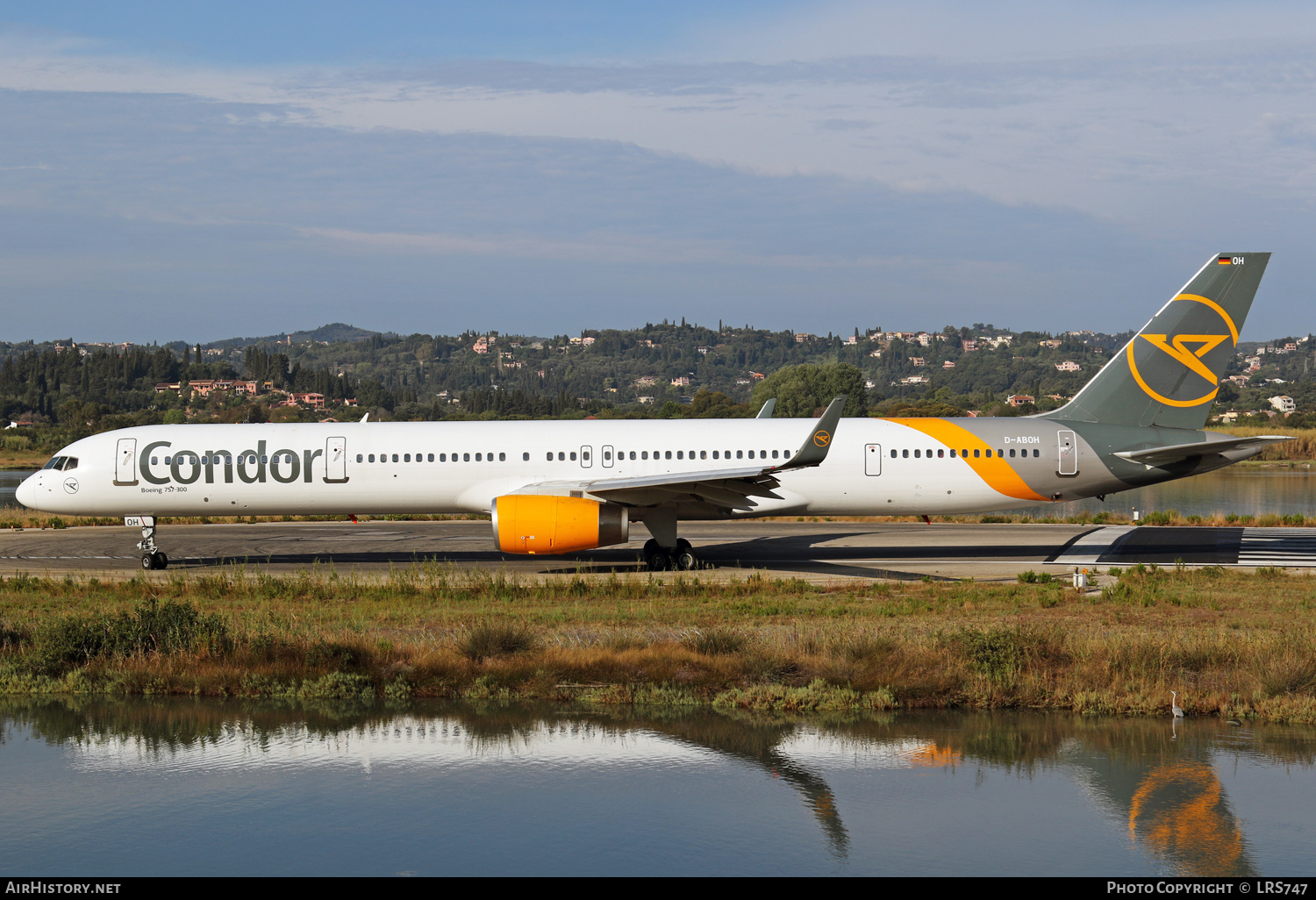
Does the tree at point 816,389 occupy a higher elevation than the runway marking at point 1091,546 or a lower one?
higher

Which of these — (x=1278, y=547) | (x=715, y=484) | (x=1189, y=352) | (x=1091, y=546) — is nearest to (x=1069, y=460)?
(x=1189, y=352)

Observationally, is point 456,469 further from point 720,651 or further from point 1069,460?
point 1069,460

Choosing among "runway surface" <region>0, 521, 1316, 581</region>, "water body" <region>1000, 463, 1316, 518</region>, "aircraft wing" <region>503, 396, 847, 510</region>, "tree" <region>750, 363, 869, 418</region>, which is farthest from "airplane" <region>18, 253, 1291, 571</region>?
"tree" <region>750, 363, 869, 418</region>

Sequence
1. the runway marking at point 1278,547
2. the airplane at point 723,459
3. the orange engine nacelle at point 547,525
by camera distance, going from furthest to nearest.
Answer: the airplane at point 723,459
the runway marking at point 1278,547
the orange engine nacelle at point 547,525

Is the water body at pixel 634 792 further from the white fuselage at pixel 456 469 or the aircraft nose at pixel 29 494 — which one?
the aircraft nose at pixel 29 494

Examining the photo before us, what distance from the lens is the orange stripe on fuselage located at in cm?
2555

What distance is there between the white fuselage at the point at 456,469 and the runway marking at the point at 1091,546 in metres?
1.81

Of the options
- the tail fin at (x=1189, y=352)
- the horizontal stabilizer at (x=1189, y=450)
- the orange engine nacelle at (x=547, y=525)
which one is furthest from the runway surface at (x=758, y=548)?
the tail fin at (x=1189, y=352)

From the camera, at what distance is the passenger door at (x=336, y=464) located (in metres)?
25.6

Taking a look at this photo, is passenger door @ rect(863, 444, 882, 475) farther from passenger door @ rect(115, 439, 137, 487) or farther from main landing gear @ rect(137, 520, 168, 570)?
passenger door @ rect(115, 439, 137, 487)

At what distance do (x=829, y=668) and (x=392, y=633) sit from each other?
6478 mm

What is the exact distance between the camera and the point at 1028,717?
12500mm

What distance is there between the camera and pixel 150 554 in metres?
25.8

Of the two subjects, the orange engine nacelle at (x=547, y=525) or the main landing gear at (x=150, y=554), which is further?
the main landing gear at (x=150, y=554)
